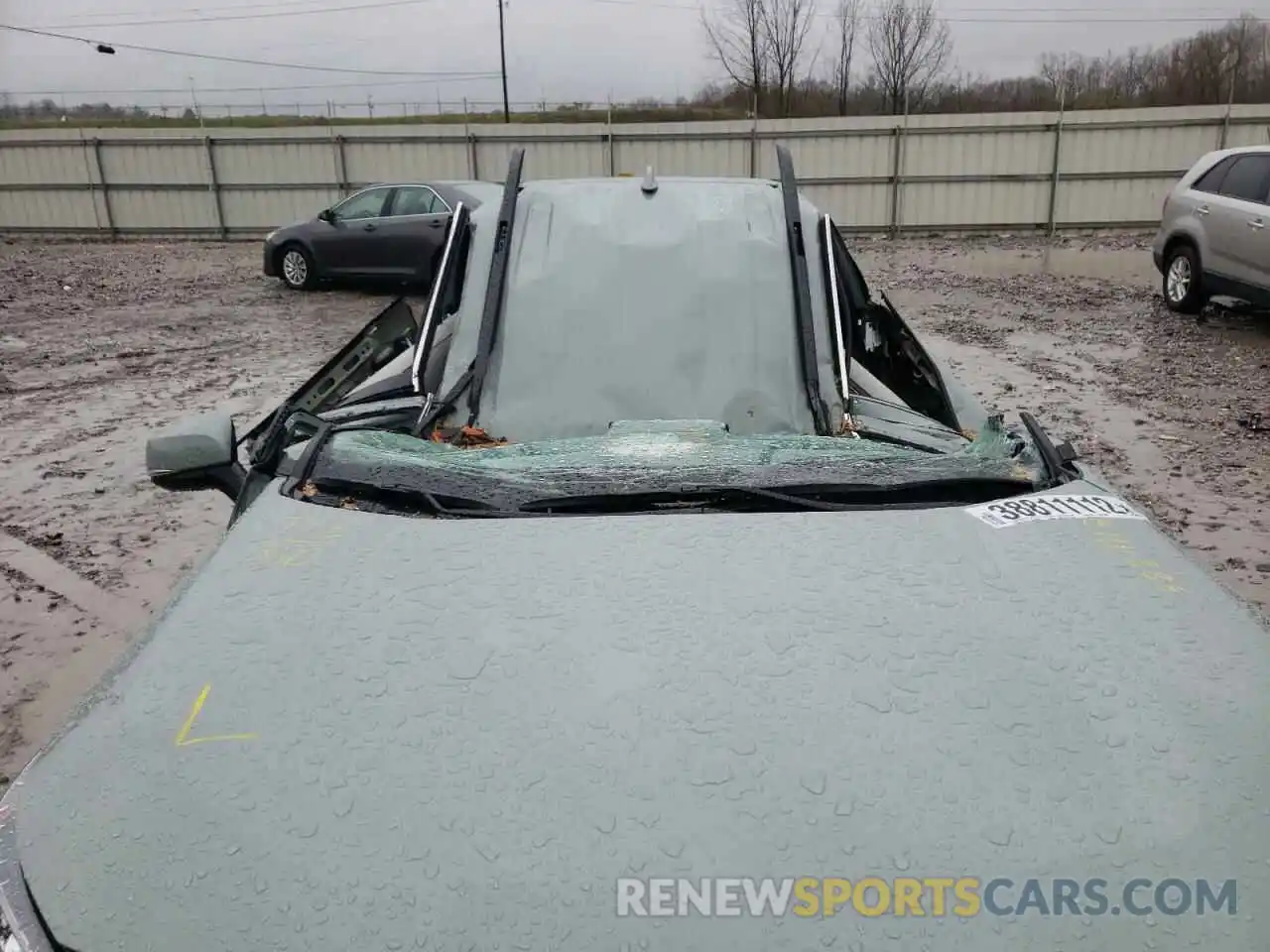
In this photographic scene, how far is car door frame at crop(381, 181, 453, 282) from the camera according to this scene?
13.3m

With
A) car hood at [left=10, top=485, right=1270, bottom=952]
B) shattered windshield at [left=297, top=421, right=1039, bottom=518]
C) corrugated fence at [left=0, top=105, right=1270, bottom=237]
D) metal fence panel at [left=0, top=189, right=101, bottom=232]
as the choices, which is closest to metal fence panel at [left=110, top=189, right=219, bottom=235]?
corrugated fence at [left=0, top=105, right=1270, bottom=237]

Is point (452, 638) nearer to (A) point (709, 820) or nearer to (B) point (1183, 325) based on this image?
(A) point (709, 820)

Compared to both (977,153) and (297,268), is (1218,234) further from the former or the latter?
(297,268)

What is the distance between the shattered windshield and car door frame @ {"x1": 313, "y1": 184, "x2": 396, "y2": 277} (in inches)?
474

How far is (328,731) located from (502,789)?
274 mm

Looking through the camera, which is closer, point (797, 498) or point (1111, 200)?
point (797, 498)

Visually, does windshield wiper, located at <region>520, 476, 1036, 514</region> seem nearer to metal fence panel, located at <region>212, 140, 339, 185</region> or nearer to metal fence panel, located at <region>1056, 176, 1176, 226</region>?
metal fence panel, located at <region>1056, 176, 1176, 226</region>

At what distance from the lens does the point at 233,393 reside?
8.09m

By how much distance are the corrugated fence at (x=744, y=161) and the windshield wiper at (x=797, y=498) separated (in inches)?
704

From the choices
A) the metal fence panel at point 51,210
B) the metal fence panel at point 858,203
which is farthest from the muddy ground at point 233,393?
the metal fence panel at point 51,210

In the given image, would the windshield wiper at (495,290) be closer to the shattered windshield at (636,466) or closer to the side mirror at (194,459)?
the shattered windshield at (636,466)

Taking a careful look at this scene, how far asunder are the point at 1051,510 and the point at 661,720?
0.99 m

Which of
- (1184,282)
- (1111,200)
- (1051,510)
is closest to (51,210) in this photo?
(1184,282)
